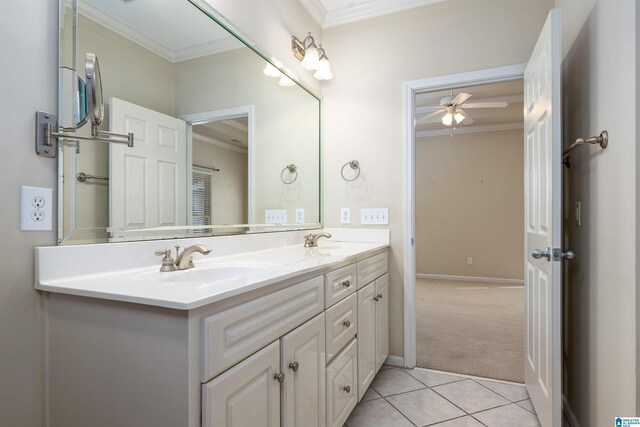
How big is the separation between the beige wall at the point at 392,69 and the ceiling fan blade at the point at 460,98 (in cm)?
118

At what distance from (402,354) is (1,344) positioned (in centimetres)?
218

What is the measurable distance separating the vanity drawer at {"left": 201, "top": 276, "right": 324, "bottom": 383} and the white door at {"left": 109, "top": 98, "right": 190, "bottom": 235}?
1.97 feet

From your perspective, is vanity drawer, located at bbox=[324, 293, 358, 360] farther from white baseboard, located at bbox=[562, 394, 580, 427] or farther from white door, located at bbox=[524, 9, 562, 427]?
white baseboard, located at bbox=[562, 394, 580, 427]

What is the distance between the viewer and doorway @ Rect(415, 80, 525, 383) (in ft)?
13.9

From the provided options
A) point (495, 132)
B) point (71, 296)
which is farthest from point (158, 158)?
point (495, 132)

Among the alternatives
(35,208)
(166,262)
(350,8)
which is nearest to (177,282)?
(166,262)

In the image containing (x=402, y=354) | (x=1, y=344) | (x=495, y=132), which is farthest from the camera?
(x=495, y=132)

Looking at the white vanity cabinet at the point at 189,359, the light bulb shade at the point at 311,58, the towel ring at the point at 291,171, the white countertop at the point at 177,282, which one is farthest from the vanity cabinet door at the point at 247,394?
the light bulb shade at the point at 311,58

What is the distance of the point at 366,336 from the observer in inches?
76.2

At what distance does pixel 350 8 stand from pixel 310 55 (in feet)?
A: 1.78

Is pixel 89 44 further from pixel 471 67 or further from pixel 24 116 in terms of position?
pixel 471 67

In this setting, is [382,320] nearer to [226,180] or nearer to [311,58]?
[226,180]

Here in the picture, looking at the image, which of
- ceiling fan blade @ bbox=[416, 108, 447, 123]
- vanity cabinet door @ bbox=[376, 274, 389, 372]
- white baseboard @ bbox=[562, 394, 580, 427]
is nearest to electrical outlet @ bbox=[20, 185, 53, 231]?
vanity cabinet door @ bbox=[376, 274, 389, 372]

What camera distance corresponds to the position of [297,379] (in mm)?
1196
